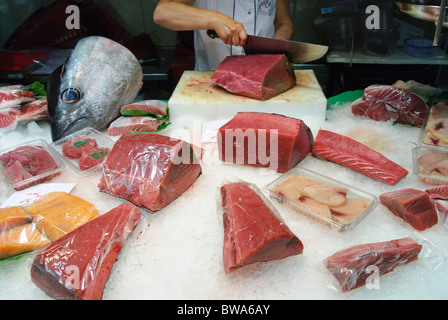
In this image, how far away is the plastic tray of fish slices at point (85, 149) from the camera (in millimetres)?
2201

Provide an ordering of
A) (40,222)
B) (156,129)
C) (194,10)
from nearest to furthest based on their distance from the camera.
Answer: (40,222) → (156,129) → (194,10)

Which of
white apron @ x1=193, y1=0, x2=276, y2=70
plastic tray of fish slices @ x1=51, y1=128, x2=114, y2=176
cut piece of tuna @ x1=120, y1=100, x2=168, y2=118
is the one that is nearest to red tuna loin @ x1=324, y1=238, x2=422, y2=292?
plastic tray of fish slices @ x1=51, y1=128, x2=114, y2=176

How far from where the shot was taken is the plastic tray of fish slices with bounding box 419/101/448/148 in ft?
7.52

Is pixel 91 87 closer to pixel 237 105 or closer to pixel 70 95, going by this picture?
pixel 70 95

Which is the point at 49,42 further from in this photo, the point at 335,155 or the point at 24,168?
the point at 335,155

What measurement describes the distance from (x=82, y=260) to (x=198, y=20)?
221 centimetres

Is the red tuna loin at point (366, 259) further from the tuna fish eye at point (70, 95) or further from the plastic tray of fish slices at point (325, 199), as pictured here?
the tuna fish eye at point (70, 95)

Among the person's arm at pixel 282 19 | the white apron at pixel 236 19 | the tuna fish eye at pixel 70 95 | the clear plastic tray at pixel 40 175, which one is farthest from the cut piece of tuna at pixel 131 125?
the person's arm at pixel 282 19

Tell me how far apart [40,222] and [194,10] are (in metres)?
2.13

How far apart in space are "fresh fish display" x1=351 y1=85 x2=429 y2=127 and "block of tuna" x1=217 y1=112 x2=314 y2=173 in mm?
705
